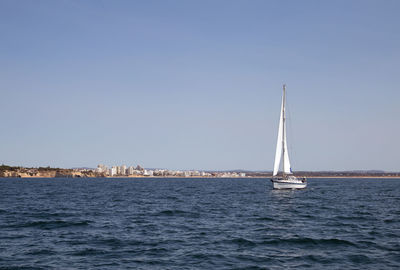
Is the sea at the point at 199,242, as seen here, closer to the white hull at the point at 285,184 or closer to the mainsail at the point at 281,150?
the white hull at the point at 285,184

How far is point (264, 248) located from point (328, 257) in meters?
3.96

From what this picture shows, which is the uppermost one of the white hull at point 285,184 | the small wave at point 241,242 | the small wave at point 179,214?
the white hull at point 285,184

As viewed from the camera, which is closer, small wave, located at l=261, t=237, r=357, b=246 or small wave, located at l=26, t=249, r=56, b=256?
small wave, located at l=26, t=249, r=56, b=256

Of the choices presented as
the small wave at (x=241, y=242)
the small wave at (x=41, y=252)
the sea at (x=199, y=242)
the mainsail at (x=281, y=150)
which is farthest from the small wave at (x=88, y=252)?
the mainsail at (x=281, y=150)

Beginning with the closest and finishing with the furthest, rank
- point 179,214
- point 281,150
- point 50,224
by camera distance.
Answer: point 50,224
point 179,214
point 281,150

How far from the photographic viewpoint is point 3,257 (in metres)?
19.5

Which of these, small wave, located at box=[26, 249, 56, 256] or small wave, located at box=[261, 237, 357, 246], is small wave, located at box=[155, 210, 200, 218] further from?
small wave, located at box=[26, 249, 56, 256]

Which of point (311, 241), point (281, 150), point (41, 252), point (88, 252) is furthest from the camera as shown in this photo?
point (281, 150)

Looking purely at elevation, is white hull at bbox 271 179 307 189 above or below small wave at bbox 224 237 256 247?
above

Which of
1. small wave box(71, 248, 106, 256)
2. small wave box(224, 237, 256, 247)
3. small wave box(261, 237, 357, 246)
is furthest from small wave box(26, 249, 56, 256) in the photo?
small wave box(261, 237, 357, 246)

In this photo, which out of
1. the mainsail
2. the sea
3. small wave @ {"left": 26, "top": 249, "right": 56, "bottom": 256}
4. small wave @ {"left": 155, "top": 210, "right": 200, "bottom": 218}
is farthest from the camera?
the mainsail

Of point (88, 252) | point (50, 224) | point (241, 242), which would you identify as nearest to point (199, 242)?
point (241, 242)

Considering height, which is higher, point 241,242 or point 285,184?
point 285,184

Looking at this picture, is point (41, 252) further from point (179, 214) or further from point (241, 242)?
point (179, 214)
